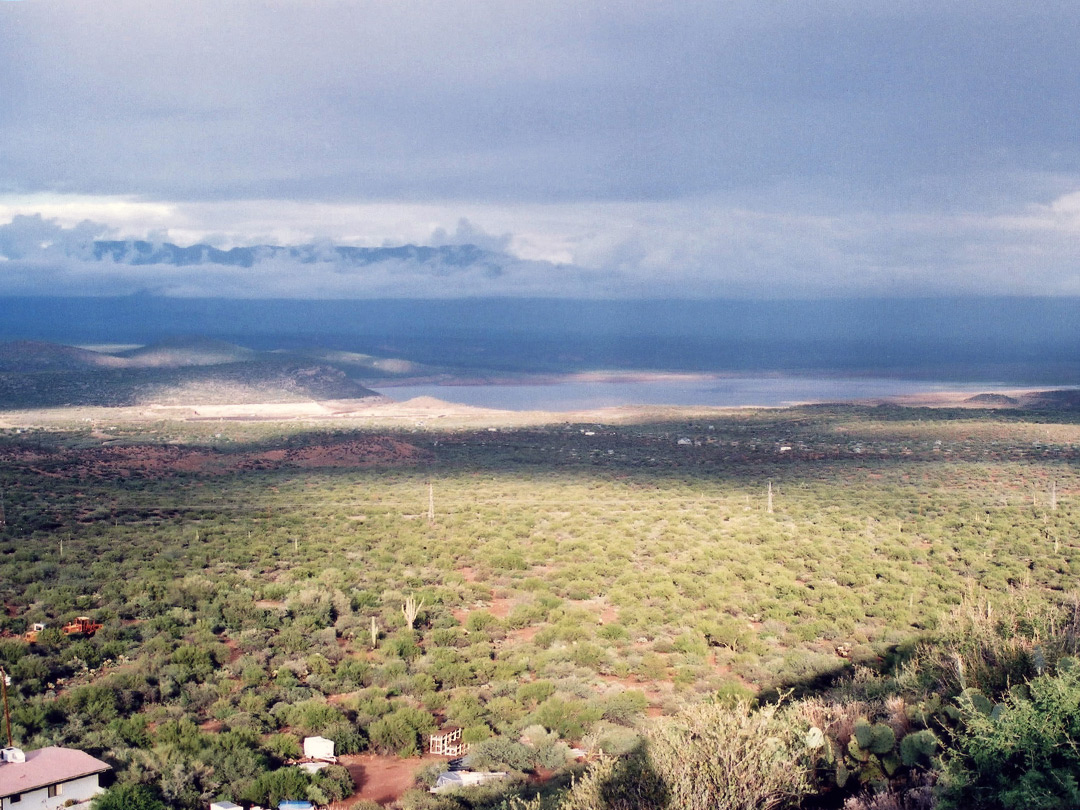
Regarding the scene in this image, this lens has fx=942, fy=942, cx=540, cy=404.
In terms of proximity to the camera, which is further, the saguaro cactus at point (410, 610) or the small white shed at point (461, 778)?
the saguaro cactus at point (410, 610)

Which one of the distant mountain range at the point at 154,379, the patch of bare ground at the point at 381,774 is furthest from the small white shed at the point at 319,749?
the distant mountain range at the point at 154,379

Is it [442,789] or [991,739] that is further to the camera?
[442,789]

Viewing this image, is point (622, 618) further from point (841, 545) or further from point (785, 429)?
point (785, 429)

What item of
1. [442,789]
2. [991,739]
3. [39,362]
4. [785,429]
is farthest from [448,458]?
[39,362]

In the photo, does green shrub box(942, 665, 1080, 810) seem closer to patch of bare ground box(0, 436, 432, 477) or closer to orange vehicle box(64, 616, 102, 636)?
orange vehicle box(64, 616, 102, 636)

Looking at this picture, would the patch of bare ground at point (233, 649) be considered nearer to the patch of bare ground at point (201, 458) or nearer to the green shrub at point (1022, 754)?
the green shrub at point (1022, 754)


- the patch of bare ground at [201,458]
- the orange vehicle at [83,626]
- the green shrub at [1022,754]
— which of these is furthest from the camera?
the patch of bare ground at [201,458]

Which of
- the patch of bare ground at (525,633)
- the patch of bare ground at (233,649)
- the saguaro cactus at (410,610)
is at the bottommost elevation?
the patch of bare ground at (525,633)
